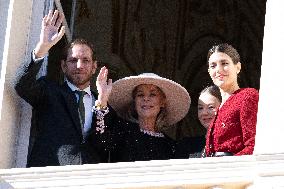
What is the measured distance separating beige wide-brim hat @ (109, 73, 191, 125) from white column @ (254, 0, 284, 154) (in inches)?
37.4

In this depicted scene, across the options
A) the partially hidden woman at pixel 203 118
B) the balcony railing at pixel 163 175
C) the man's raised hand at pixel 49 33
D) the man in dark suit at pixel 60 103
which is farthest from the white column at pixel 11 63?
the partially hidden woman at pixel 203 118

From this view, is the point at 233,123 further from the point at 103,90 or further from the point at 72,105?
the point at 72,105

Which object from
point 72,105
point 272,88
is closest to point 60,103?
point 72,105

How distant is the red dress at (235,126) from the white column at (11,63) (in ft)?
4.54

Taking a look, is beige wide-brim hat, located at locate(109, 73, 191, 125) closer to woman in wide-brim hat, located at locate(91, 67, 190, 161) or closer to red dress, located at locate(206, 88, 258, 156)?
woman in wide-brim hat, located at locate(91, 67, 190, 161)

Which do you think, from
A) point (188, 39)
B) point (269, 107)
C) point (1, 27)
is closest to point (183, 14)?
point (188, 39)

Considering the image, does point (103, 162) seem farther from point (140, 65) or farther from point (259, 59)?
point (259, 59)

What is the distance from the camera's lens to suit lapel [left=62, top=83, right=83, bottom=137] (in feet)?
30.4

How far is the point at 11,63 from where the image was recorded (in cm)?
942

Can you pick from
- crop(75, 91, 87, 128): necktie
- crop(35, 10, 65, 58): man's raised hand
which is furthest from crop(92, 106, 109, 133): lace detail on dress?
crop(35, 10, 65, 58): man's raised hand

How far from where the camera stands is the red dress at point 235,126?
8.60 metres

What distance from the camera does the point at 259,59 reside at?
14.9 metres

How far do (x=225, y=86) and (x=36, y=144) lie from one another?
1296 mm

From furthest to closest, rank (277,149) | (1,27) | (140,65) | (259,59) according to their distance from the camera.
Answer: (259,59) < (140,65) < (1,27) < (277,149)
